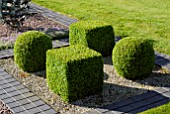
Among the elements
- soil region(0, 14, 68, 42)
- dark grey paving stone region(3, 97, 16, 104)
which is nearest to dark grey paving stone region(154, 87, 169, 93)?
dark grey paving stone region(3, 97, 16, 104)

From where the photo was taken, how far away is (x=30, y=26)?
13.4 meters

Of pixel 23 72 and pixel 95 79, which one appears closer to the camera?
pixel 95 79

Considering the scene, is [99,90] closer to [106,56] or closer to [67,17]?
[106,56]

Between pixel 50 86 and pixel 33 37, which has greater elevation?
pixel 33 37

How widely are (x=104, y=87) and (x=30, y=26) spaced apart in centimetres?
578

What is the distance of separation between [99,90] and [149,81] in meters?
1.48

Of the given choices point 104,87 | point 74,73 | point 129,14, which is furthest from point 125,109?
point 129,14

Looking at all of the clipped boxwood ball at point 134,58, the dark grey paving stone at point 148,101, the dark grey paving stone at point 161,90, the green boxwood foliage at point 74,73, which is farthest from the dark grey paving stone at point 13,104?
the dark grey paving stone at point 161,90

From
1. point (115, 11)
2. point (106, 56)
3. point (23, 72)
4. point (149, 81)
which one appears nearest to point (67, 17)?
point (115, 11)

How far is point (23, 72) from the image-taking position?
31.2ft

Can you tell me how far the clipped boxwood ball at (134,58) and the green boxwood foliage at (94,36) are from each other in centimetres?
145

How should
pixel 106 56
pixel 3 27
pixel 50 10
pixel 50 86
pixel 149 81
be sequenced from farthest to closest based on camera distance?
pixel 50 10 → pixel 3 27 → pixel 106 56 → pixel 149 81 → pixel 50 86

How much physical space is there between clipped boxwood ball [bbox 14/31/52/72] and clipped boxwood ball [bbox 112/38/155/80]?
6.78 feet

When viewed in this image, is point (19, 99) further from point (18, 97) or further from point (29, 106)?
point (29, 106)
